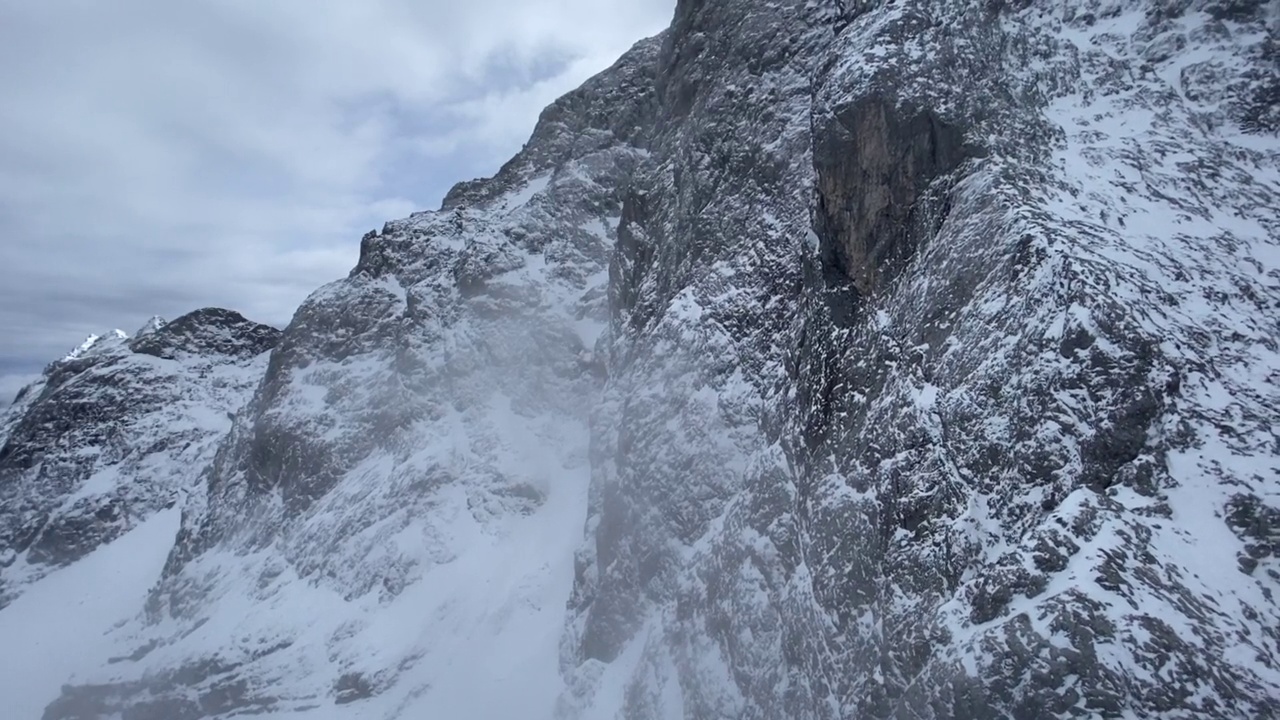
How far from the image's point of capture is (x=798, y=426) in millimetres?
23453

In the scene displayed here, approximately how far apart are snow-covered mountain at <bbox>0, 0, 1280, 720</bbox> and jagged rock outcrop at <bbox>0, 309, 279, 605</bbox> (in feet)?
4.71

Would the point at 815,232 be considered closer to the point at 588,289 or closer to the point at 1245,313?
the point at 1245,313

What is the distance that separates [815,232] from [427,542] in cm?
2568

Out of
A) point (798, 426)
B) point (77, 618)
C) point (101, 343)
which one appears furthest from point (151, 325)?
point (798, 426)

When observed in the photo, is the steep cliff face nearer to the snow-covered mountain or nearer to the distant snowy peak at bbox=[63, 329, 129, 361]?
the snow-covered mountain

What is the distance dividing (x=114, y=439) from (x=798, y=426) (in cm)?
5800

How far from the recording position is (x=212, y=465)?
54.4 metres

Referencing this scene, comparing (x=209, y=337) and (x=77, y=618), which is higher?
(x=209, y=337)

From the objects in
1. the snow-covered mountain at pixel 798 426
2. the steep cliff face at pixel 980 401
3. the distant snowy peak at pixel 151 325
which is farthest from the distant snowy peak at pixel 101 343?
the steep cliff face at pixel 980 401

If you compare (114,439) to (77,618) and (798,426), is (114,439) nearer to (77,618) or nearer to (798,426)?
(77,618)

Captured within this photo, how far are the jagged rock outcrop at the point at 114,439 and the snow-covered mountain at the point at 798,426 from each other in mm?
1435

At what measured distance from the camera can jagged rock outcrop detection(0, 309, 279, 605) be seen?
56.3 metres

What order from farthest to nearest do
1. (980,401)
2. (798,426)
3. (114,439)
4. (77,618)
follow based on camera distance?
(114,439)
(77,618)
(798,426)
(980,401)

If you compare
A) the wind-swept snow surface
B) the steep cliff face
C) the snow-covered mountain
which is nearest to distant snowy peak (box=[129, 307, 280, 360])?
the snow-covered mountain
